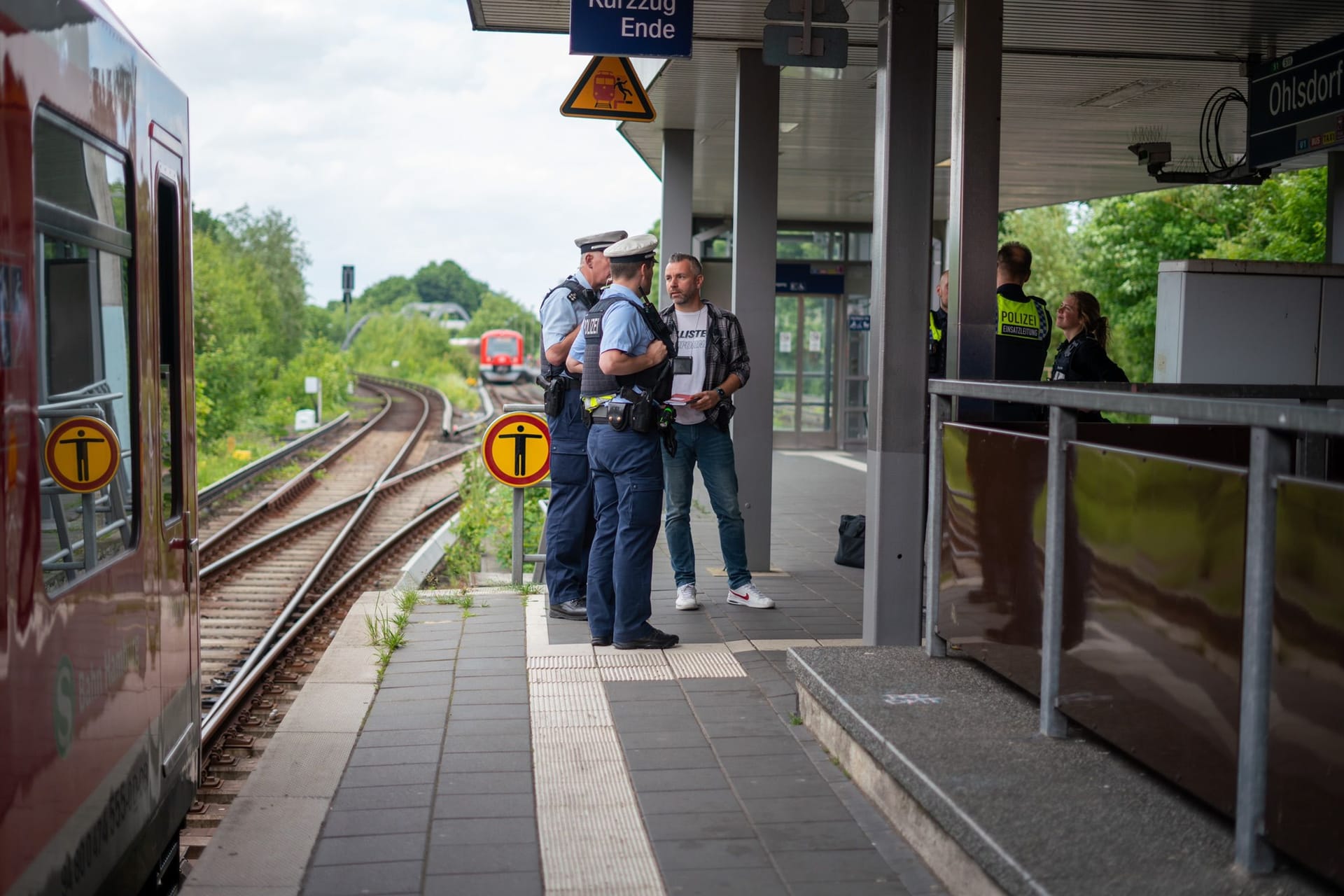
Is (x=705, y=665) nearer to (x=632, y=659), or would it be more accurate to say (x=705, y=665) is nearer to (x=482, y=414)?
(x=632, y=659)

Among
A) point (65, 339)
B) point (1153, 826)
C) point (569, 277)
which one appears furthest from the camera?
point (569, 277)

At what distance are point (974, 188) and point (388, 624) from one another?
3879 millimetres

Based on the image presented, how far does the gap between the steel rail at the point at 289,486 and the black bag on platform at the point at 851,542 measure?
18.5 ft

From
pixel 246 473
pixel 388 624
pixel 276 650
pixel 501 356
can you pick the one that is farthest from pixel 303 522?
pixel 501 356

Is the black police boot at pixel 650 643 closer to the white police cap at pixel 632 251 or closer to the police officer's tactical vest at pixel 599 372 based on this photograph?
the police officer's tactical vest at pixel 599 372

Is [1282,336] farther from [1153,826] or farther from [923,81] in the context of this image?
[1153,826]

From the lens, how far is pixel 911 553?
5.95 m

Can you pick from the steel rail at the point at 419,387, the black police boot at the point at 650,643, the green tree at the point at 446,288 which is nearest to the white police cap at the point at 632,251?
the black police boot at the point at 650,643

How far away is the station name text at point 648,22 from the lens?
745 cm

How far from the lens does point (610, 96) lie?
8406 millimetres

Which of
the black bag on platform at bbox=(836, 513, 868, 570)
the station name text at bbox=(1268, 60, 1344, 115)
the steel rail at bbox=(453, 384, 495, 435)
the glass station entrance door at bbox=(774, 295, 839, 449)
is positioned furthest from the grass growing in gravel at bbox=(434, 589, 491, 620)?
the steel rail at bbox=(453, 384, 495, 435)

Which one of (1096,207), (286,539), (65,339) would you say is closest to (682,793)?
(65,339)

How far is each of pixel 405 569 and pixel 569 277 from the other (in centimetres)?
452

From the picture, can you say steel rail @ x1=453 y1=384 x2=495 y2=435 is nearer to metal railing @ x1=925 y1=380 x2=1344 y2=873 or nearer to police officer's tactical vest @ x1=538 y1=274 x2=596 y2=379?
police officer's tactical vest @ x1=538 y1=274 x2=596 y2=379
